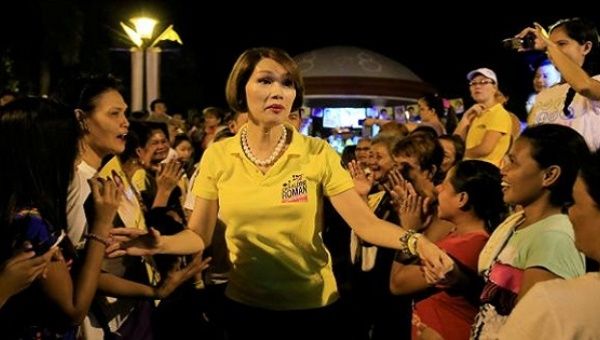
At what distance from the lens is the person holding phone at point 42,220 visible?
2861 millimetres

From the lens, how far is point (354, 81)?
16891mm

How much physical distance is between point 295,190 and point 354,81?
13.3 meters

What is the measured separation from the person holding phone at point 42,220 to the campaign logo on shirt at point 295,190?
90cm

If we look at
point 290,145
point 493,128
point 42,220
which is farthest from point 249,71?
point 493,128

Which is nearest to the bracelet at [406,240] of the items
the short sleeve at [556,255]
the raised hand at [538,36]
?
the short sleeve at [556,255]

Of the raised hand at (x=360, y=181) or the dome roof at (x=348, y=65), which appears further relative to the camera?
the dome roof at (x=348, y=65)

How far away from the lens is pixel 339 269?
6551 mm

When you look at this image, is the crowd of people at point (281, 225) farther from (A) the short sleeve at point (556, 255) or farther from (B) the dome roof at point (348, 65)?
(B) the dome roof at point (348, 65)

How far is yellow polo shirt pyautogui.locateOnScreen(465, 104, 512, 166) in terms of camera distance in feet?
24.8

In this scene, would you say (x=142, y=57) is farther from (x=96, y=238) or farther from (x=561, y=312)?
(x=561, y=312)

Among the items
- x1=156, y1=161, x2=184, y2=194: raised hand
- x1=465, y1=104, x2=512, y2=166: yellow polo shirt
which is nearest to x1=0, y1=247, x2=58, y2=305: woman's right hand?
x1=156, y1=161, x2=184, y2=194: raised hand

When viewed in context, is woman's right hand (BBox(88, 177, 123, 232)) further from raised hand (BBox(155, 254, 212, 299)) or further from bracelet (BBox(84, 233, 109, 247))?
raised hand (BBox(155, 254, 212, 299))

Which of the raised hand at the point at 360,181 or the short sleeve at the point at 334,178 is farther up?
the short sleeve at the point at 334,178

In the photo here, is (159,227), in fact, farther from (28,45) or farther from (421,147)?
(28,45)
